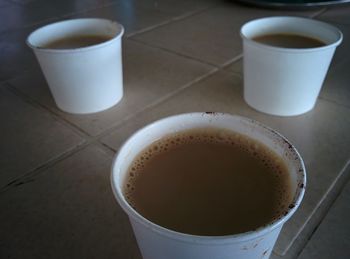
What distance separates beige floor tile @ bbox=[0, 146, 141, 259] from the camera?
0.65 metres

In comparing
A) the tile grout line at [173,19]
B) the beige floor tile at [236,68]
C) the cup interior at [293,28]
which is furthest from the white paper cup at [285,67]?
the tile grout line at [173,19]

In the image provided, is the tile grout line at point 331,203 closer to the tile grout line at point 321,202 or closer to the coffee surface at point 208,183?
the tile grout line at point 321,202

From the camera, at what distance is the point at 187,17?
5.91 ft

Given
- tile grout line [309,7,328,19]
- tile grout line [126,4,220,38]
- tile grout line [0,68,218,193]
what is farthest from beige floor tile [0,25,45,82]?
tile grout line [309,7,328,19]

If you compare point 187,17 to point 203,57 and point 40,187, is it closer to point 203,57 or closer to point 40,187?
point 203,57

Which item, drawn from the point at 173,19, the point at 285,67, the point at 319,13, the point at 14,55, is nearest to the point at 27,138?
the point at 14,55

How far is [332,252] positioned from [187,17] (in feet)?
4.72

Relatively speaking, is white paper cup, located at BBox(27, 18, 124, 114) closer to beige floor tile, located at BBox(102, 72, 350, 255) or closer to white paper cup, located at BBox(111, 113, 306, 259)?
beige floor tile, located at BBox(102, 72, 350, 255)

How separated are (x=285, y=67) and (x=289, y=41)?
146 mm

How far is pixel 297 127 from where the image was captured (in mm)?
967

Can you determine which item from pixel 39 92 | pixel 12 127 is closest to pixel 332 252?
pixel 12 127

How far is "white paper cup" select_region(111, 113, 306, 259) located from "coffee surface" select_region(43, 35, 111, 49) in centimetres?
59

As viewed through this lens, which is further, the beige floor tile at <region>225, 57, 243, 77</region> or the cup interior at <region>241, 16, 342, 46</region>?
the beige floor tile at <region>225, 57, 243, 77</region>

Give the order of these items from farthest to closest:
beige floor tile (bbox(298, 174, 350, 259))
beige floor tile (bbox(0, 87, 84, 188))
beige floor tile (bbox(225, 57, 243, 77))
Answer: beige floor tile (bbox(225, 57, 243, 77)) < beige floor tile (bbox(0, 87, 84, 188)) < beige floor tile (bbox(298, 174, 350, 259))
